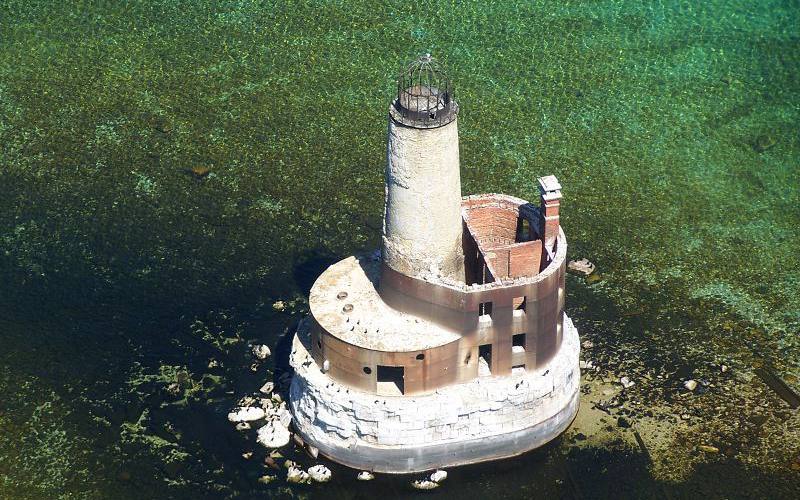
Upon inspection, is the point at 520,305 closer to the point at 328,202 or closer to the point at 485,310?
the point at 485,310

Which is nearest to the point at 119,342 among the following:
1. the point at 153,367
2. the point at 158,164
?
the point at 153,367

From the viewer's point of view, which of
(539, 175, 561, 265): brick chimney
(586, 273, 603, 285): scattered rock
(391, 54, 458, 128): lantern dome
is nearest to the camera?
(391, 54, 458, 128): lantern dome

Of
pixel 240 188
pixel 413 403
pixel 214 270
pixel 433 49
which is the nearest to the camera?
pixel 413 403

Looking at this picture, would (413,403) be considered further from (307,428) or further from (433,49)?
(433,49)

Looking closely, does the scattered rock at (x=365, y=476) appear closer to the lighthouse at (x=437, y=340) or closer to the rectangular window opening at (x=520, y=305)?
the lighthouse at (x=437, y=340)

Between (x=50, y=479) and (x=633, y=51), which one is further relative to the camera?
(x=633, y=51)

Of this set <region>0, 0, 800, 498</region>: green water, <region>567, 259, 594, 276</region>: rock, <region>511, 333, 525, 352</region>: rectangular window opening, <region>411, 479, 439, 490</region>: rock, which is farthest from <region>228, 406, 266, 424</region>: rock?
<region>567, 259, 594, 276</region>: rock

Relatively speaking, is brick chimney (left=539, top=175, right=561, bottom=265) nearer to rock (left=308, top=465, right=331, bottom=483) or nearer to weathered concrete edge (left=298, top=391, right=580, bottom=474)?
weathered concrete edge (left=298, top=391, right=580, bottom=474)
